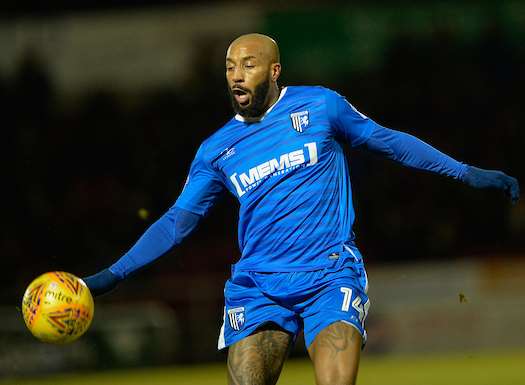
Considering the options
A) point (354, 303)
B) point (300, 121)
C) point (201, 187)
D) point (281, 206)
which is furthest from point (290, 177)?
point (354, 303)

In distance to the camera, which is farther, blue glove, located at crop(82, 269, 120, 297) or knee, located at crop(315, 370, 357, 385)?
blue glove, located at crop(82, 269, 120, 297)

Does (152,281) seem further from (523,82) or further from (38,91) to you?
(523,82)

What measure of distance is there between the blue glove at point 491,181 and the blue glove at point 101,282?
2.04 meters

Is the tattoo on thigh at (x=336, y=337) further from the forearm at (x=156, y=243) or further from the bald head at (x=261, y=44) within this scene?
the bald head at (x=261, y=44)

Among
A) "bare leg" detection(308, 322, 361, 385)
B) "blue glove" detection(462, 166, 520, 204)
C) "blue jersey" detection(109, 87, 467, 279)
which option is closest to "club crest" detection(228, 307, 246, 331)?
"blue jersey" detection(109, 87, 467, 279)

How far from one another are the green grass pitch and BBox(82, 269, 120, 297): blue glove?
209 inches

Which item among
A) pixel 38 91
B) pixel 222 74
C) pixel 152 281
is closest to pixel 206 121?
pixel 222 74

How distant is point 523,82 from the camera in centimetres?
1892

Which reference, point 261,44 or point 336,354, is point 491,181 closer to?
point 336,354

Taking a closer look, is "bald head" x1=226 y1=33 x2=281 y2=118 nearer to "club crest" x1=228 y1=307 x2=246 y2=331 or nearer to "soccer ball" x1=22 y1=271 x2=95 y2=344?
"club crest" x1=228 y1=307 x2=246 y2=331

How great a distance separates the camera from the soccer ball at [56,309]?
5.44 meters

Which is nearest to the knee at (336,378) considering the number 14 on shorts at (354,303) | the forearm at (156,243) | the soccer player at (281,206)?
the soccer player at (281,206)

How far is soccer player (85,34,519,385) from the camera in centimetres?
544

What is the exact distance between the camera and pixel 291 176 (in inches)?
221
